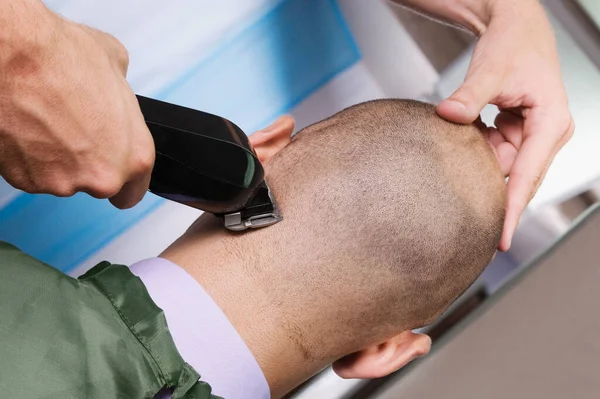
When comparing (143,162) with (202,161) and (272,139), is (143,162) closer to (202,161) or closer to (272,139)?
(202,161)

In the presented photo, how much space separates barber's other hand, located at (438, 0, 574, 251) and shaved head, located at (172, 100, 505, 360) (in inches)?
3.2

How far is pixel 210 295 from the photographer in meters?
0.70

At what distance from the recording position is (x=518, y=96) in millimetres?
870

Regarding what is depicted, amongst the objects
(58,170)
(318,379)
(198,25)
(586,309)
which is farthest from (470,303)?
(58,170)

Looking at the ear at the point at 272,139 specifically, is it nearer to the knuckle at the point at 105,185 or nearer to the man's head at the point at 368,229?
the man's head at the point at 368,229

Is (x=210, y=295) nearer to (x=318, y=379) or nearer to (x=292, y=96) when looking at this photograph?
(x=318, y=379)

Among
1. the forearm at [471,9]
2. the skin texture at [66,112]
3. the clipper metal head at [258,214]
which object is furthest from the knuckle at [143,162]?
the forearm at [471,9]

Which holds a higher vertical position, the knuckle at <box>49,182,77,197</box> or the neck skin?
the knuckle at <box>49,182,77,197</box>

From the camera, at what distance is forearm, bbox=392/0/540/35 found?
93 centimetres

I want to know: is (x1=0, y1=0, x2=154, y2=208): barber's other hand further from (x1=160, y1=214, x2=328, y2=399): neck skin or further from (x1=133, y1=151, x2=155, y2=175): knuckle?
(x1=160, y1=214, x2=328, y2=399): neck skin

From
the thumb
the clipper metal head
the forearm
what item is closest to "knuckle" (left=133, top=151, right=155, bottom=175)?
the clipper metal head

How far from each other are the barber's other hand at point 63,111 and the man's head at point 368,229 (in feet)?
0.69

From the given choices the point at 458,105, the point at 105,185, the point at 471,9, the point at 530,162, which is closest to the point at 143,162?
the point at 105,185

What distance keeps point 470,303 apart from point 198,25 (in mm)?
844
